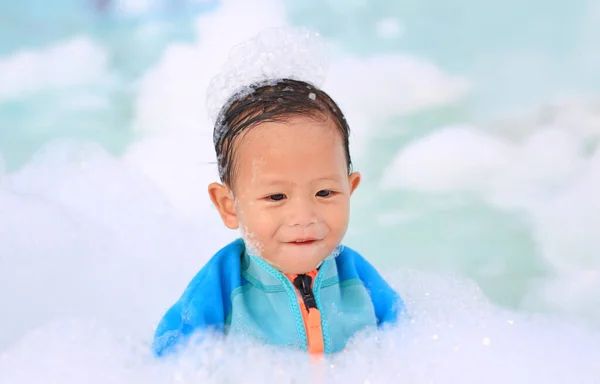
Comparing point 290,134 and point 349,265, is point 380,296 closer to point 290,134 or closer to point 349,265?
point 349,265

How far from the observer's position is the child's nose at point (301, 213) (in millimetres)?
1308

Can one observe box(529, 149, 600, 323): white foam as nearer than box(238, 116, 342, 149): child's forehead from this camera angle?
No

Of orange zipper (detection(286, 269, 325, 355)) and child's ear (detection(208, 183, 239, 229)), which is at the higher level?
child's ear (detection(208, 183, 239, 229))

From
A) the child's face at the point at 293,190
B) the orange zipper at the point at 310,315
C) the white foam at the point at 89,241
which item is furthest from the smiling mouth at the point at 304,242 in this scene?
the white foam at the point at 89,241

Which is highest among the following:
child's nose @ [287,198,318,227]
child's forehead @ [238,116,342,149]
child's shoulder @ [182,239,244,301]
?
child's forehead @ [238,116,342,149]

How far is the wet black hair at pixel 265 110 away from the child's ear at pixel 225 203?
0.02 m

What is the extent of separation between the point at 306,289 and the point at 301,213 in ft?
0.72

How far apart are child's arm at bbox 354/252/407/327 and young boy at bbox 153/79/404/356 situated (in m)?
0.02

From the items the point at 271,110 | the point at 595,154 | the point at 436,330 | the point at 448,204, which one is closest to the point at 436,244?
the point at 448,204

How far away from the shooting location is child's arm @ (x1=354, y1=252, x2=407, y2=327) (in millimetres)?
1590

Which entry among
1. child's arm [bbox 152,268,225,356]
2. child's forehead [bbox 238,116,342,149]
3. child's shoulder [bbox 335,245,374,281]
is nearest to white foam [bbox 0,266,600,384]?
child's arm [bbox 152,268,225,356]

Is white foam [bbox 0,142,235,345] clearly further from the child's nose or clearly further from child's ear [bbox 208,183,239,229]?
the child's nose

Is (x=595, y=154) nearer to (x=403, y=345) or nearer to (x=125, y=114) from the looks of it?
(x=403, y=345)

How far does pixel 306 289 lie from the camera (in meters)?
1.44
